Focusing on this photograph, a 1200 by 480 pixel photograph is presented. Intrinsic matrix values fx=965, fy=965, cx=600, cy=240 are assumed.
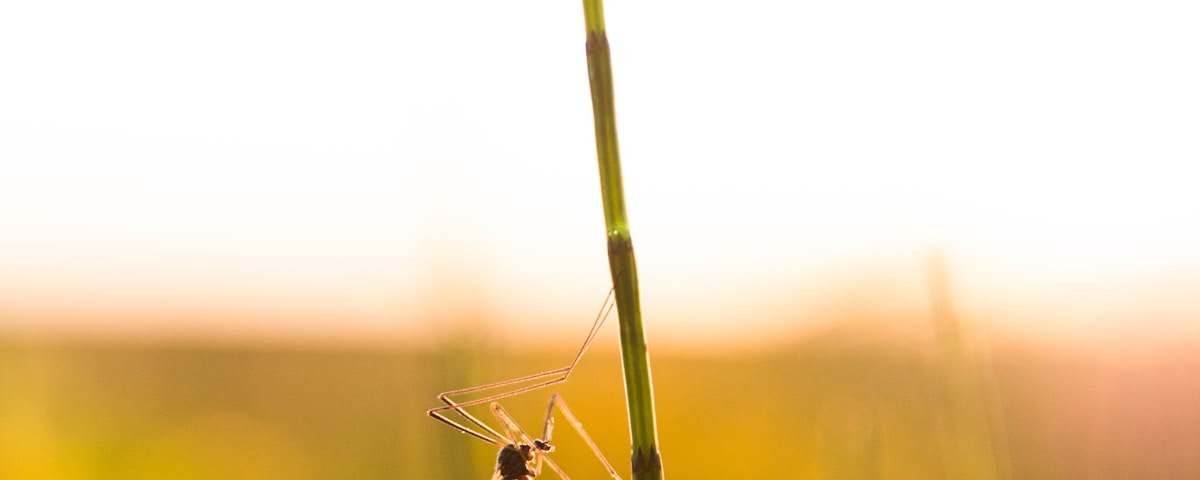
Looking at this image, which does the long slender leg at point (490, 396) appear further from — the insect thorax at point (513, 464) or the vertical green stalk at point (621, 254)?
the vertical green stalk at point (621, 254)

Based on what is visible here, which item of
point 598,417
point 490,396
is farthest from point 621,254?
point 598,417

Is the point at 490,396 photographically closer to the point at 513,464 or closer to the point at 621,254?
the point at 513,464

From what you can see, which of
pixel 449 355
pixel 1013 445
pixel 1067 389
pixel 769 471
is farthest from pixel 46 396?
pixel 1067 389

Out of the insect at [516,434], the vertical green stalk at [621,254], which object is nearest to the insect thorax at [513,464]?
the insect at [516,434]

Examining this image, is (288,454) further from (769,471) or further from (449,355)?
(449,355)

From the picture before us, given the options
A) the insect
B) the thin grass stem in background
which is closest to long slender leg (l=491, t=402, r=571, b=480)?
the insect
